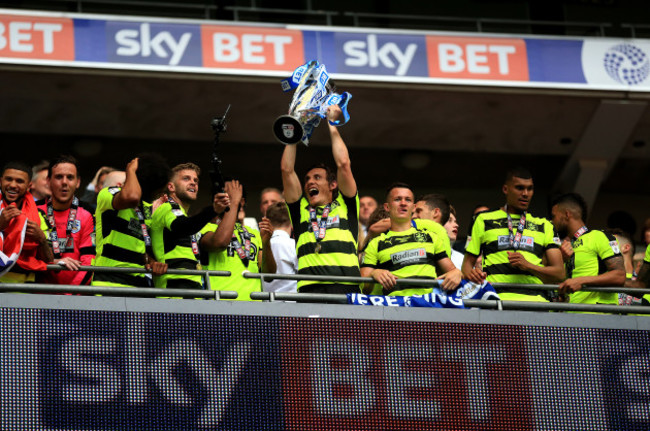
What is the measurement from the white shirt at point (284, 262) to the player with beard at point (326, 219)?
2.01 feet

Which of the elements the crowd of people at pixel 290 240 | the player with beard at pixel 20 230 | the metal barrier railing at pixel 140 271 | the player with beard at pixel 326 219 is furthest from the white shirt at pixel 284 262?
the player with beard at pixel 20 230

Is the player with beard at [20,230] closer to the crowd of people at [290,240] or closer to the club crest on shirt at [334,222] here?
the crowd of people at [290,240]

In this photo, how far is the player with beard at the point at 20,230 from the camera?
283 inches

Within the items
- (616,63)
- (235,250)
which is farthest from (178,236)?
(616,63)

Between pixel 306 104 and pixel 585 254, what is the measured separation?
2.47m

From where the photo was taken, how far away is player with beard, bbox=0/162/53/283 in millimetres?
7199

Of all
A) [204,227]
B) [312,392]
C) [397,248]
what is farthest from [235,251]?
[312,392]

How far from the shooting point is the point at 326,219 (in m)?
8.09

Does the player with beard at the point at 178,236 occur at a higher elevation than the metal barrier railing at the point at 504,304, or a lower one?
higher

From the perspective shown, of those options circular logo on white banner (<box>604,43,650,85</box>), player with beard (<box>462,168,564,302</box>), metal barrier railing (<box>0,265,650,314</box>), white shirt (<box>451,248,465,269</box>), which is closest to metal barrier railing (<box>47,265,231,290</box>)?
metal barrier railing (<box>0,265,650,314</box>)

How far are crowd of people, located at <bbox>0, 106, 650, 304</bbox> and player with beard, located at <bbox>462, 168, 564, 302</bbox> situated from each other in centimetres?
1

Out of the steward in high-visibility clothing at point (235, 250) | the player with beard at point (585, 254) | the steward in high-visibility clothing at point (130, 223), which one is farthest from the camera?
the player with beard at point (585, 254)

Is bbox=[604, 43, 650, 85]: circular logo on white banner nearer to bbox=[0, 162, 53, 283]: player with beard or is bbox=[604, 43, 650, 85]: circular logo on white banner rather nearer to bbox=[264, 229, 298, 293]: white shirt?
bbox=[264, 229, 298, 293]: white shirt

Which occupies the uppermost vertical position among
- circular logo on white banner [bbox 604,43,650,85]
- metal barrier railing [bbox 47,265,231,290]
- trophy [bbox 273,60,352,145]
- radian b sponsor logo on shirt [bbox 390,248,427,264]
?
circular logo on white banner [bbox 604,43,650,85]
